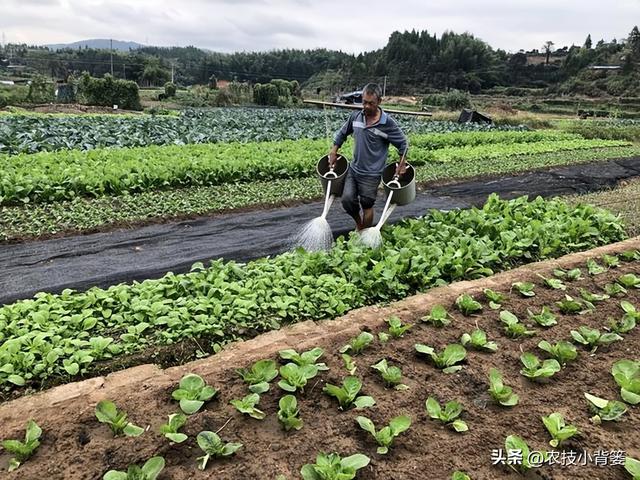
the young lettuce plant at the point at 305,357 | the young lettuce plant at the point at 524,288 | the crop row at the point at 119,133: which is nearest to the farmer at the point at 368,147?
the young lettuce plant at the point at 524,288

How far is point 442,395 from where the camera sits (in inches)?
120

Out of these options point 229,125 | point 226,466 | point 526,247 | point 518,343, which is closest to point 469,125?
point 229,125

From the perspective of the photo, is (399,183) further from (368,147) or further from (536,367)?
(536,367)

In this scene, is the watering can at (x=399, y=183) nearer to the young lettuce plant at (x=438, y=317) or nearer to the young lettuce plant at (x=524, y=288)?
the young lettuce plant at (x=524, y=288)

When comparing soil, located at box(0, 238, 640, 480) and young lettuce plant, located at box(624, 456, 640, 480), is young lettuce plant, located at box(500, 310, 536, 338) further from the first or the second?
young lettuce plant, located at box(624, 456, 640, 480)

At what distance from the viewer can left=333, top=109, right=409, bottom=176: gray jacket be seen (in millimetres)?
5680

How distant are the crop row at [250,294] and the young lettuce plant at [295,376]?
0.89m

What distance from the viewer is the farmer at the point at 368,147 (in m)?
5.62

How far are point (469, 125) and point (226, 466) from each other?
2618 centimetres

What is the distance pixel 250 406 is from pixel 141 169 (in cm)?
734

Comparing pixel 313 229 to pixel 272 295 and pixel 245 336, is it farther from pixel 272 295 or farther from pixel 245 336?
pixel 245 336

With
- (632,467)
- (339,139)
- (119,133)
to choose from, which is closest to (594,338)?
(632,467)

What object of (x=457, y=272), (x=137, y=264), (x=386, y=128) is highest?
(x=386, y=128)

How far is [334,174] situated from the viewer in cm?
592
